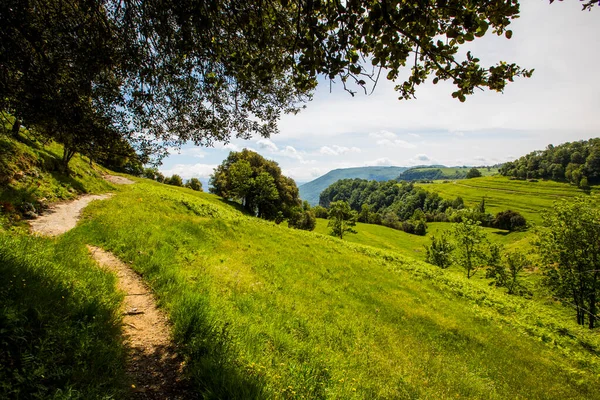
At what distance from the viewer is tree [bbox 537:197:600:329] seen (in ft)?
81.0

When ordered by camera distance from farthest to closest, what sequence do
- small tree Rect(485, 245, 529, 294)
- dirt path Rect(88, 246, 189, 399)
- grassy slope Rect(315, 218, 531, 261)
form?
grassy slope Rect(315, 218, 531, 261) → small tree Rect(485, 245, 529, 294) → dirt path Rect(88, 246, 189, 399)

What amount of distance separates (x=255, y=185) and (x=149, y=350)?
47607 millimetres

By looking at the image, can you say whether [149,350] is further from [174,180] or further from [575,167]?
[575,167]

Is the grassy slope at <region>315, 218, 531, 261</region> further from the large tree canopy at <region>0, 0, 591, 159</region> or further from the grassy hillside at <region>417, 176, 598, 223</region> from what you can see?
the large tree canopy at <region>0, 0, 591, 159</region>

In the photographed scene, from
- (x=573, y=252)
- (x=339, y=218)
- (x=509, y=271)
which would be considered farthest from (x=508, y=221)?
(x=573, y=252)

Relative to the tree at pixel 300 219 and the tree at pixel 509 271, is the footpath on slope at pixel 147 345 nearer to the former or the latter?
the tree at pixel 509 271

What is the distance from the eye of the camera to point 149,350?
536cm

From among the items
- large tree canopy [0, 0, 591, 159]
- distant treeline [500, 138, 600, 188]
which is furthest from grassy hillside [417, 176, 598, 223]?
large tree canopy [0, 0, 591, 159]

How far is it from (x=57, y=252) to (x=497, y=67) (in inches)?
451

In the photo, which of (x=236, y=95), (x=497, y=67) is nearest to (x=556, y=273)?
(x=497, y=67)

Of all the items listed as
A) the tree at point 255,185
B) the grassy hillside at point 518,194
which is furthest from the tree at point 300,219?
the grassy hillside at point 518,194

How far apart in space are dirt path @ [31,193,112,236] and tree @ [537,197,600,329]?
38.3 metres

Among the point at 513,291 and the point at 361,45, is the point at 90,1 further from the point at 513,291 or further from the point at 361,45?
the point at 513,291

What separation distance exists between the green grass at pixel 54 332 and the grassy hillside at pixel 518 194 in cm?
15535
